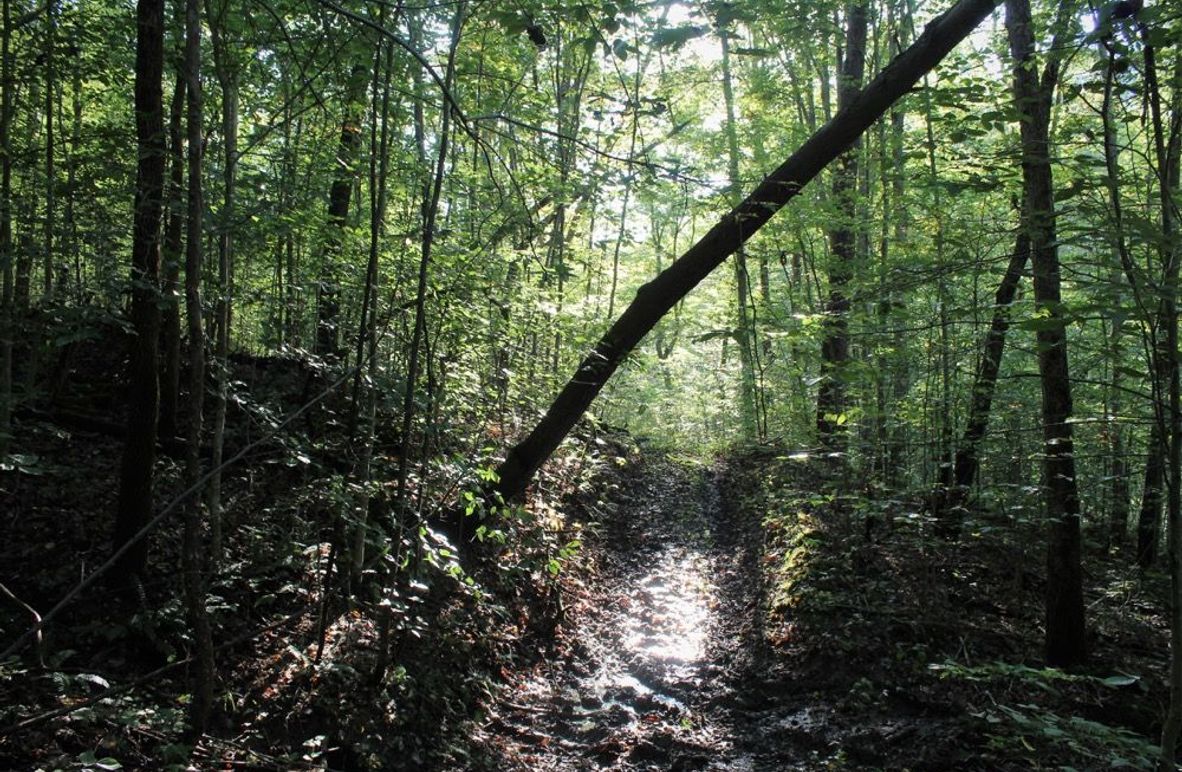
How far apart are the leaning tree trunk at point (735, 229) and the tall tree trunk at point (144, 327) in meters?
3.07

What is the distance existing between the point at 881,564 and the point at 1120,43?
578 centimetres

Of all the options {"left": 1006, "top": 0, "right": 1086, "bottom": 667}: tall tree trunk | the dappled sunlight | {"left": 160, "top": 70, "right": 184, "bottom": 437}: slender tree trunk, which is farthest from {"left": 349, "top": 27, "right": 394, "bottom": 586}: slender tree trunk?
{"left": 1006, "top": 0, "right": 1086, "bottom": 667}: tall tree trunk

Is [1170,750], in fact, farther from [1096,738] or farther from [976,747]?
[976,747]

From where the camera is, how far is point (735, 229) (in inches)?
264

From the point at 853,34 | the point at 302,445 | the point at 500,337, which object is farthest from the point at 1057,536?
the point at 853,34

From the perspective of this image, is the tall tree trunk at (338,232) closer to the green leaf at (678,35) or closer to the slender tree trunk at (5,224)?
the slender tree trunk at (5,224)

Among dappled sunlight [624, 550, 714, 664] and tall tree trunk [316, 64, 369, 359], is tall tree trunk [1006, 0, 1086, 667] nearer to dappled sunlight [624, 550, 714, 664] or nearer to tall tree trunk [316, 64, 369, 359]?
dappled sunlight [624, 550, 714, 664]

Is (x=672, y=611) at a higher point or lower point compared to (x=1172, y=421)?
lower

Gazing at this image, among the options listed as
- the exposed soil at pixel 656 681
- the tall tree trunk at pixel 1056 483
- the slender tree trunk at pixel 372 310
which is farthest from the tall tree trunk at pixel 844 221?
the slender tree trunk at pixel 372 310

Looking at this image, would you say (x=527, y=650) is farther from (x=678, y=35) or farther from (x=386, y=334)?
(x=678, y=35)

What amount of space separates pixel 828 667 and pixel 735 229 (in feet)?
13.7

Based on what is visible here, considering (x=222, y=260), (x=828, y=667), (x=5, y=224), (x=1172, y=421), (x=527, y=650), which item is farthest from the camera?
(x=527, y=650)

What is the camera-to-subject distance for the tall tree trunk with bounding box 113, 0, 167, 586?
3.94 meters

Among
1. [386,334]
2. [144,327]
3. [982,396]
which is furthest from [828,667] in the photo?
[144,327]
